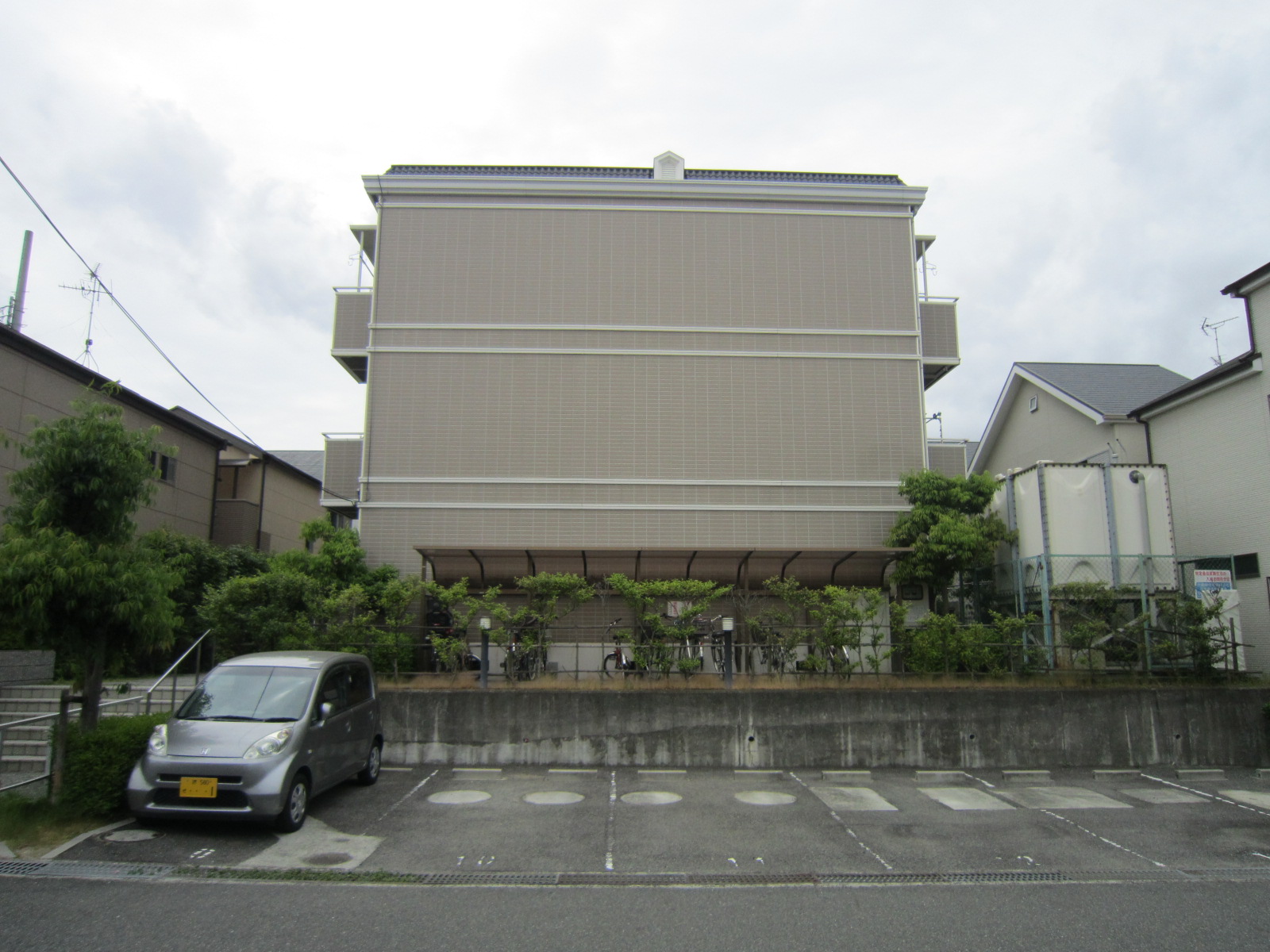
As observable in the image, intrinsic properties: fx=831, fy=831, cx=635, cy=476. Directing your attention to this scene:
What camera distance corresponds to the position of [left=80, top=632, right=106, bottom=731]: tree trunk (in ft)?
27.6

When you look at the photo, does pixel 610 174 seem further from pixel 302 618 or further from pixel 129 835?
pixel 129 835

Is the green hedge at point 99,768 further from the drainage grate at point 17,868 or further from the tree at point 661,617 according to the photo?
the tree at point 661,617

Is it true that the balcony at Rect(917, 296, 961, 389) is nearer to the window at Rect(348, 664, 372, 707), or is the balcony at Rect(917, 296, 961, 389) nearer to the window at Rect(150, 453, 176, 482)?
the window at Rect(348, 664, 372, 707)

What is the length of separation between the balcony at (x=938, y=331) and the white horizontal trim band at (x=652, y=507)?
382 centimetres

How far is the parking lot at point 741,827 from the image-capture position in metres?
7.39

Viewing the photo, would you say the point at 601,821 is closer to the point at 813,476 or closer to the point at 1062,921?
the point at 1062,921

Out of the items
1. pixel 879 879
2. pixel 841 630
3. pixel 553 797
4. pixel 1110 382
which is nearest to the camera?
pixel 879 879

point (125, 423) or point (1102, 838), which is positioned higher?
point (125, 423)

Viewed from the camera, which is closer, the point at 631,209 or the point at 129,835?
the point at 129,835

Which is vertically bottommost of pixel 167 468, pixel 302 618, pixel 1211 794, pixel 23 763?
pixel 1211 794

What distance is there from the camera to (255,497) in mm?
22547

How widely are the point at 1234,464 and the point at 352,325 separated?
18575 millimetres

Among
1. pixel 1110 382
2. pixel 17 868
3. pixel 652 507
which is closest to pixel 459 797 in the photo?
pixel 17 868

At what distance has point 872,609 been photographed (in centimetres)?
1391
